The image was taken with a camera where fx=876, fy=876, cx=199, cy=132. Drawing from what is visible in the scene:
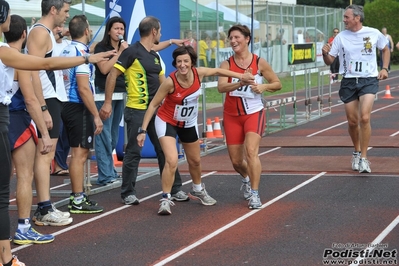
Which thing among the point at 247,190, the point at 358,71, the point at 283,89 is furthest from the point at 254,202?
the point at 283,89

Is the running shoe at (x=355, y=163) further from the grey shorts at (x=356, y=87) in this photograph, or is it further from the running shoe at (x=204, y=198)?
the running shoe at (x=204, y=198)

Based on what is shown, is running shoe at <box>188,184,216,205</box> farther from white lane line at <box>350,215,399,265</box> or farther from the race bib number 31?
white lane line at <box>350,215,399,265</box>

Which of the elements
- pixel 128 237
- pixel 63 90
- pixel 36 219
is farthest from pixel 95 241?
pixel 63 90

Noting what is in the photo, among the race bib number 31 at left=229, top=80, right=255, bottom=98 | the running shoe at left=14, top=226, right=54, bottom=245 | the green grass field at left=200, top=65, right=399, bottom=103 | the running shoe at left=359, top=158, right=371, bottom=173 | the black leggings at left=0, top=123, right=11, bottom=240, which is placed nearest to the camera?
the black leggings at left=0, top=123, right=11, bottom=240

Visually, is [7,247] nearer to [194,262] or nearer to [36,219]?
[194,262]

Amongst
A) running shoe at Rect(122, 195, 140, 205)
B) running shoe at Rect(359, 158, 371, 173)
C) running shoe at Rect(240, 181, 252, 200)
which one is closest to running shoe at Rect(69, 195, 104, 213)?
running shoe at Rect(122, 195, 140, 205)

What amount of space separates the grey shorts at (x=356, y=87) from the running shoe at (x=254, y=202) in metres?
3.14

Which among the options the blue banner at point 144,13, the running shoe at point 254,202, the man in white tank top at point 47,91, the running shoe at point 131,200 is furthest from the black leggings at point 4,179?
the blue banner at point 144,13

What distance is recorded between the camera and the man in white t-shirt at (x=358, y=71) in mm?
11758

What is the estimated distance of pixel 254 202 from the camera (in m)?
9.32

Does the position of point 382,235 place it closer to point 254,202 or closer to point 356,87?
point 254,202

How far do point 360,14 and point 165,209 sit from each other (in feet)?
14.8

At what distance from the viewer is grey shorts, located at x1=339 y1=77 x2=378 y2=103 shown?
38.7 ft

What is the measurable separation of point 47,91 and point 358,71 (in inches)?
198
